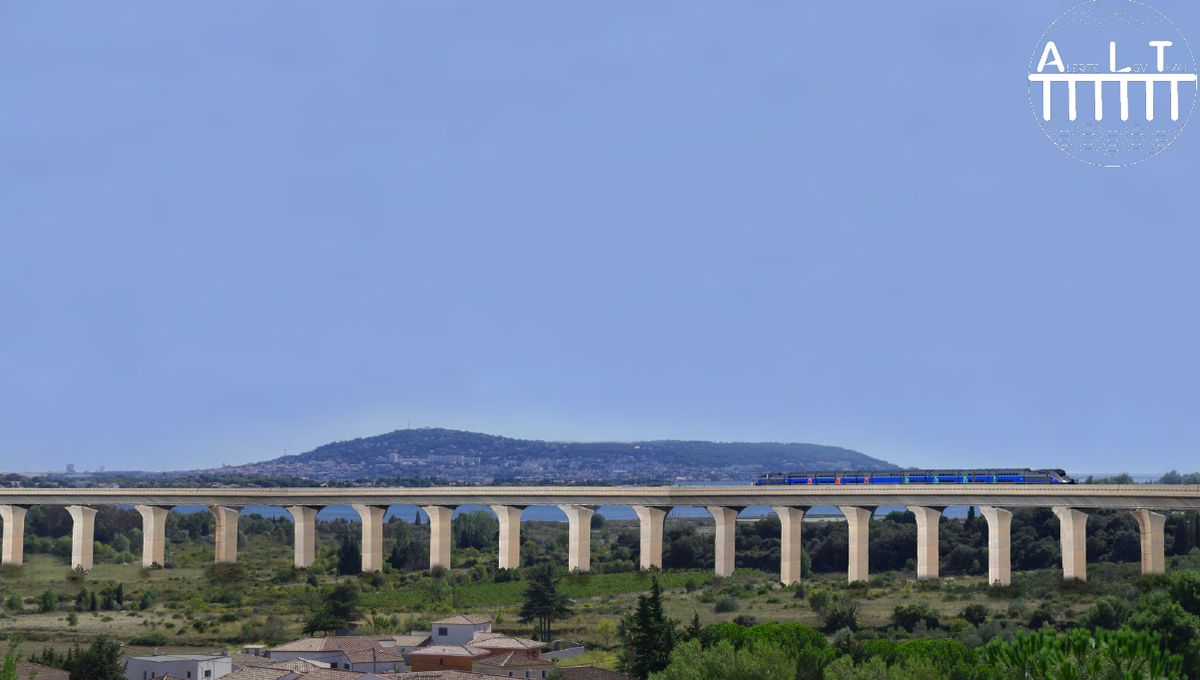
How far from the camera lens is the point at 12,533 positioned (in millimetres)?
150000

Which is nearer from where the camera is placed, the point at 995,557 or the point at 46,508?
the point at 995,557

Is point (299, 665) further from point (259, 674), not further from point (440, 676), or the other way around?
point (440, 676)

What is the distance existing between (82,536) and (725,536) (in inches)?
2347

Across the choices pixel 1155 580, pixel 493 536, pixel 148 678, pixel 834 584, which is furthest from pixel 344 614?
pixel 493 536

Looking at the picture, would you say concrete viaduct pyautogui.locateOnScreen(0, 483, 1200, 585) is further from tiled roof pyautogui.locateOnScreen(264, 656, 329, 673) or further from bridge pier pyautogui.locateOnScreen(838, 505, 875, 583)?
tiled roof pyautogui.locateOnScreen(264, 656, 329, 673)

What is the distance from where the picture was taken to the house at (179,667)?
79.8m

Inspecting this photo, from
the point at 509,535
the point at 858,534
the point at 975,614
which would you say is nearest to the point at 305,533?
the point at 509,535

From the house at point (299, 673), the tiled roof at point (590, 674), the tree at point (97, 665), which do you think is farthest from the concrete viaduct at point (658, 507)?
the tree at point (97, 665)

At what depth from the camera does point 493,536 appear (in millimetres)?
182125

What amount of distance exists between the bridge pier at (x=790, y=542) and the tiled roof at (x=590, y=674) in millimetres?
32874

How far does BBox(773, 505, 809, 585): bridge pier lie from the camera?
11119 centimetres

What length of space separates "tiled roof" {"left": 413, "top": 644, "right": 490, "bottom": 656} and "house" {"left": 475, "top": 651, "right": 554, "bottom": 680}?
916mm

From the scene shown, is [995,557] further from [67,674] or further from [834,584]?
[67,674]

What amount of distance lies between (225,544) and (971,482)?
2473 inches
